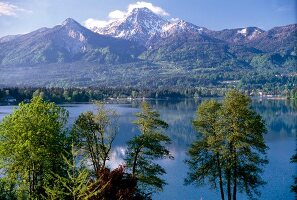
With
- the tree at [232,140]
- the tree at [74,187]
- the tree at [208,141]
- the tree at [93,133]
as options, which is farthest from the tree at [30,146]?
the tree at [232,140]

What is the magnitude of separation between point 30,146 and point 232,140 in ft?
58.1

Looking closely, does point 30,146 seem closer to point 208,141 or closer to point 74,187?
point 74,187

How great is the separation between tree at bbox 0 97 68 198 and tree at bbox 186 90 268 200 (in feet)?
44.9

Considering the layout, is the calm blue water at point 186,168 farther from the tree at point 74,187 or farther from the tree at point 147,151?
the tree at point 74,187

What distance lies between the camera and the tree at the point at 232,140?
36.4m

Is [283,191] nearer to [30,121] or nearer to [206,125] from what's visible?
[206,125]

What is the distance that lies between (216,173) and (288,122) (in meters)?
131

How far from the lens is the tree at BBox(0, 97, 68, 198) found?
3233 centimetres

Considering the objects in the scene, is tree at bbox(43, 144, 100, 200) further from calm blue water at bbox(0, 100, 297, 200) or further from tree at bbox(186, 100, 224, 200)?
calm blue water at bbox(0, 100, 297, 200)

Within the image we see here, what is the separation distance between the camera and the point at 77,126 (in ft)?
126

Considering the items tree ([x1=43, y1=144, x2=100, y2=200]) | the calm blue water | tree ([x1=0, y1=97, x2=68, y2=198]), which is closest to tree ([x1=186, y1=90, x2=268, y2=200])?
the calm blue water

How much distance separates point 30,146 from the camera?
31.8m

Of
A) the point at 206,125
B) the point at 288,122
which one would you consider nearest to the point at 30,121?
the point at 206,125

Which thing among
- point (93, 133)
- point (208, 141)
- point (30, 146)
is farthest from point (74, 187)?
point (208, 141)
